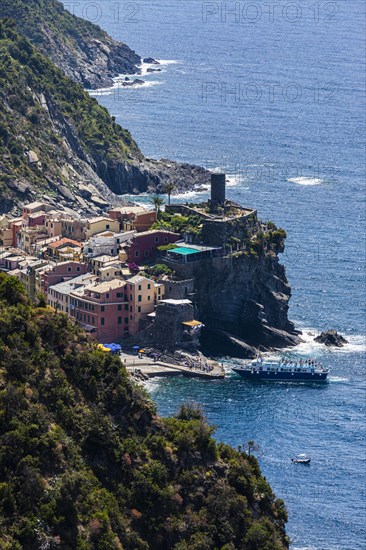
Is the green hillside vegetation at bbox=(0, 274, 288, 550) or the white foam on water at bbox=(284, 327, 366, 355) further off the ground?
the green hillside vegetation at bbox=(0, 274, 288, 550)

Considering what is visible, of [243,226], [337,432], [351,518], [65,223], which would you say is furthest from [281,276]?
[351,518]

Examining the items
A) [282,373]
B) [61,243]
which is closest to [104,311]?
[61,243]

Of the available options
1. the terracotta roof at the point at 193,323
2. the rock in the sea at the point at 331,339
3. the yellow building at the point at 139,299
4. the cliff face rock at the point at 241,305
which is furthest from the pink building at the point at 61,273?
the rock in the sea at the point at 331,339

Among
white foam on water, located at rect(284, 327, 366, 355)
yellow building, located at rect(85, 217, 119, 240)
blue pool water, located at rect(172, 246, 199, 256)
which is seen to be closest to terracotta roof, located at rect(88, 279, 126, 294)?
blue pool water, located at rect(172, 246, 199, 256)

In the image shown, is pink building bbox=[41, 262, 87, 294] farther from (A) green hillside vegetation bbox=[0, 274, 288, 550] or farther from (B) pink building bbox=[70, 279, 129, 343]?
(A) green hillside vegetation bbox=[0, 274, 288, 550]

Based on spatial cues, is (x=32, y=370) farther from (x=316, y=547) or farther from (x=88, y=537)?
(x=316, y=547)

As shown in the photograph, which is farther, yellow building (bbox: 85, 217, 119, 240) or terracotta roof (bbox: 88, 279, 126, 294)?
yellow building (bbox: 85, 217, 119, 240)

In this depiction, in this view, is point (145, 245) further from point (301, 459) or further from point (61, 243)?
point (301, 459)

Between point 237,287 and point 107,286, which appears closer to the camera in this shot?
point 107,286
